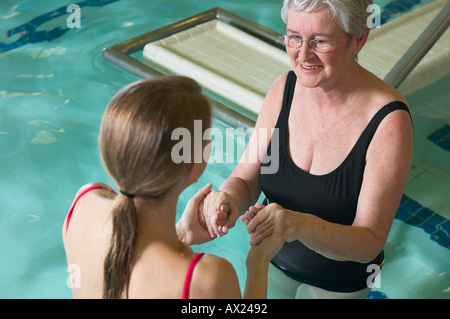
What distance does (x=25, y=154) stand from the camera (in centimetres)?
383

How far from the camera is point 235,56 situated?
179 inches

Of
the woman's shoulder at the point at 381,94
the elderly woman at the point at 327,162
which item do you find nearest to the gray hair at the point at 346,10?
the elderly woman at the point at 327,162

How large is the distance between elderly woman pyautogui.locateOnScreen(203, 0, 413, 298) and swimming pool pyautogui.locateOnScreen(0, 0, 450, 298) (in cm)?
93

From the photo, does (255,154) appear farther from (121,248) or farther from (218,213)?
(121,248)

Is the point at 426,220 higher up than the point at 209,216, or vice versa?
the point at 209,216

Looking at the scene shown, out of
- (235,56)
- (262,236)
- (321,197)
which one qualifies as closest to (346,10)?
(321,197)

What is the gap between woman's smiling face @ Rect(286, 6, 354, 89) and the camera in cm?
201

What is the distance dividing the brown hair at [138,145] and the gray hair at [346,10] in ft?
2.04

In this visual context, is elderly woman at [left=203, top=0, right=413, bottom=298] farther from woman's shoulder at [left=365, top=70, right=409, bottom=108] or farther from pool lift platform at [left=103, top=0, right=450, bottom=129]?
pool lift platform at [left=103, top=0, right=450, bottom=129]

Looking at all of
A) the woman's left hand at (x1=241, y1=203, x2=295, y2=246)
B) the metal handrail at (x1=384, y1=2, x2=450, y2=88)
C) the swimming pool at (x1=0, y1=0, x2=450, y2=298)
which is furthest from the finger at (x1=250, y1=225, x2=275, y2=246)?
the metal handrail at (x1=384, y1=2, x2=450, y2=88)

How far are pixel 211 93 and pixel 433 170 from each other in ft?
5.02

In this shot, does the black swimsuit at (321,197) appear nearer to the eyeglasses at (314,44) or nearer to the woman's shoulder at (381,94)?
the woman's shoulder at (381,94)

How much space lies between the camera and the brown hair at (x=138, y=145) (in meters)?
1.44

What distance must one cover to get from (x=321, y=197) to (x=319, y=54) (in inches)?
20.3
